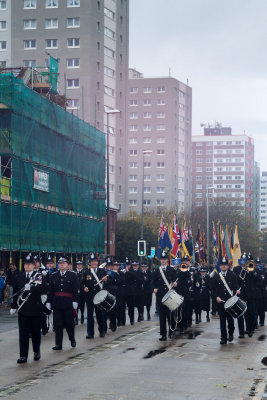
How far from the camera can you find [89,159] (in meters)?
53.3

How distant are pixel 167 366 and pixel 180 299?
17.3 feet

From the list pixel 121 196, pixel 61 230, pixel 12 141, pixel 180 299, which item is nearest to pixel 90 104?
pixel 121 196

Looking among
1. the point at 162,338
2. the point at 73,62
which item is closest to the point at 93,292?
the point at 162,338

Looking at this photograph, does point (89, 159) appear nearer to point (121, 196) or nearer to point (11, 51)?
point (11, 51)

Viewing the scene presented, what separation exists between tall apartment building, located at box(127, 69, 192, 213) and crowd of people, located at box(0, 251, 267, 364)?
346 feet

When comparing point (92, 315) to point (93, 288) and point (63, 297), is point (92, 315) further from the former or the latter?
point (63, 297)

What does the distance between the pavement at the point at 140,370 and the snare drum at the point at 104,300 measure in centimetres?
75

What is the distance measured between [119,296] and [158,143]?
111460mm

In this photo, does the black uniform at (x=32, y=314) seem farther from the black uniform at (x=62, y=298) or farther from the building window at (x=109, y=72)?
the building window at (x=109, y=72)

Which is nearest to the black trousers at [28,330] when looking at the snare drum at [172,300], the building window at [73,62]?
the snare drum at [172,300]

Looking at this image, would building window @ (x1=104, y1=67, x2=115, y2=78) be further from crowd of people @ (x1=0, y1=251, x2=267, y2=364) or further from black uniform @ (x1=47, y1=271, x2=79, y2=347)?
black uniform @ (x1=47, y1=271, x2=79, y2=347)

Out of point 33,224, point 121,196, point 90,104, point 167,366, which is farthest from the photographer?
point 121,196

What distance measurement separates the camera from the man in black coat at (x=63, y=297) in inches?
635

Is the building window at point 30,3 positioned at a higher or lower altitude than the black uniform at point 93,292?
higher
